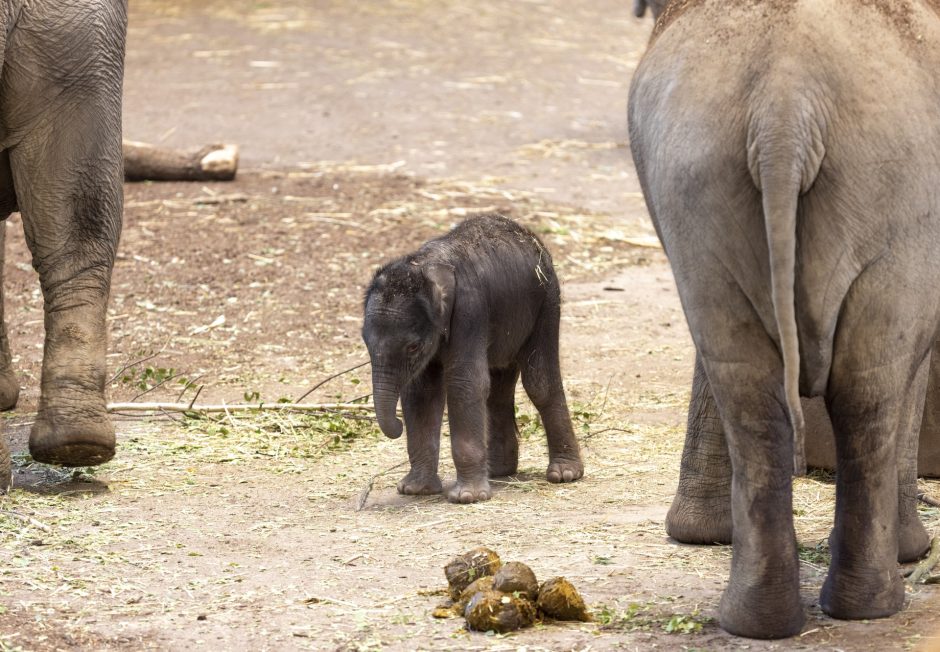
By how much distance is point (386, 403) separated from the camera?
5453 millimetres

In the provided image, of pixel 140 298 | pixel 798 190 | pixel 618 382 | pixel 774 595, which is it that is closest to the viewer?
pixel 798 190

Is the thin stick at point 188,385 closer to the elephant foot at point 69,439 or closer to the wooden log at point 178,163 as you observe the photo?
the elephant foot at point 69,439

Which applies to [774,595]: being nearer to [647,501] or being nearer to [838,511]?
[838,511]

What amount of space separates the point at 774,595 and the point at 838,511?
0.28 metres

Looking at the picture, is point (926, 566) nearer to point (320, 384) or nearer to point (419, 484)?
point (419, 484)

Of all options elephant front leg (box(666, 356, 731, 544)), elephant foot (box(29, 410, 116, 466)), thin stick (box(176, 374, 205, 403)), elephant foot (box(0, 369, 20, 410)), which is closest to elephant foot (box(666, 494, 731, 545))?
elephant front leg (box(666, 356, 731, 544))

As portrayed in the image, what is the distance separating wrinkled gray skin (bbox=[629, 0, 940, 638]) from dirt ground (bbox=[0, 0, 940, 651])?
0.84 feet

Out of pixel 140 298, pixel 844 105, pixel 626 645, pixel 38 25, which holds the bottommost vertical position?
pixel 140 298

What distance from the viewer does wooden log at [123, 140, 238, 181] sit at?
456 inches

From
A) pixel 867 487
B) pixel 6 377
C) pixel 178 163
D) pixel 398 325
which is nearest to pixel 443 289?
pixel 398 325

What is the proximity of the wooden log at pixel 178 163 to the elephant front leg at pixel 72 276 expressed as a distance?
232 inches

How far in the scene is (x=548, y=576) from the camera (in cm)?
456

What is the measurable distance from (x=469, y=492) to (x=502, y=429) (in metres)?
0.51

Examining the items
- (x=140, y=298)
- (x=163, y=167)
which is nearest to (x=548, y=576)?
(x=140, y=298)
